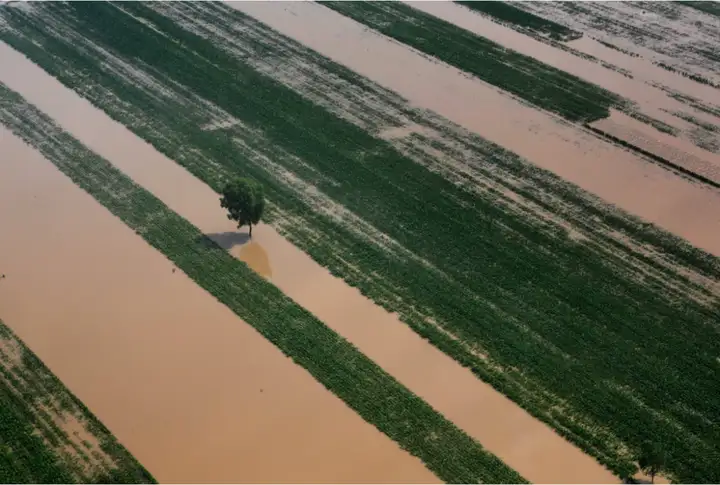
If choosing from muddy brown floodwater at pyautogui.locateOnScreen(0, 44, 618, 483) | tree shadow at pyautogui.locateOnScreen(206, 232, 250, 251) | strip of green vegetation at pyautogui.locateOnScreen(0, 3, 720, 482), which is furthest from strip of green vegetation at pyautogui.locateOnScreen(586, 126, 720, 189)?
tree shadow at pyautogui.locateOnScreen(206, 232, 250, 251)

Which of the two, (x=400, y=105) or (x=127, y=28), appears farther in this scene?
(x=127, y=28)

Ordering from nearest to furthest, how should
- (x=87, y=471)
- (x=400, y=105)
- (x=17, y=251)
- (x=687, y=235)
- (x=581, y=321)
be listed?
1. (x=87, y=471)
2. (x=581, y=321)
3. (x=17, y=251)
4. (x=687, y=235)
5. (x=400, y=105)

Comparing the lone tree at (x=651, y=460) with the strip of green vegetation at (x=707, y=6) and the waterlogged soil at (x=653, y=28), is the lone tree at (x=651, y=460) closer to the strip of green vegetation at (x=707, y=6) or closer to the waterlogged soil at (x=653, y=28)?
the waterlogged soil at (x=653, y=28)

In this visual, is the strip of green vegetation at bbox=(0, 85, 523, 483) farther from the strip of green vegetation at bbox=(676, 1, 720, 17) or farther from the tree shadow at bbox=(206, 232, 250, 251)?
the strip of green vegetation at bbox=(676, 1, 720, 17)

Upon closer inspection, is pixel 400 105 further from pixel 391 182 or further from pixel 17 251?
pixel 17 251

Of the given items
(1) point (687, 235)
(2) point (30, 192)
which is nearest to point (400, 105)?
(1) point (687, 235)

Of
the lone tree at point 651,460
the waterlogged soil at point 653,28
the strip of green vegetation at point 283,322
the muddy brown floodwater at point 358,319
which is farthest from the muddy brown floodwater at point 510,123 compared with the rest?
the strip of green vegetation at point 283,322

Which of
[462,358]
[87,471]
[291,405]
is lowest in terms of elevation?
[87,471]
